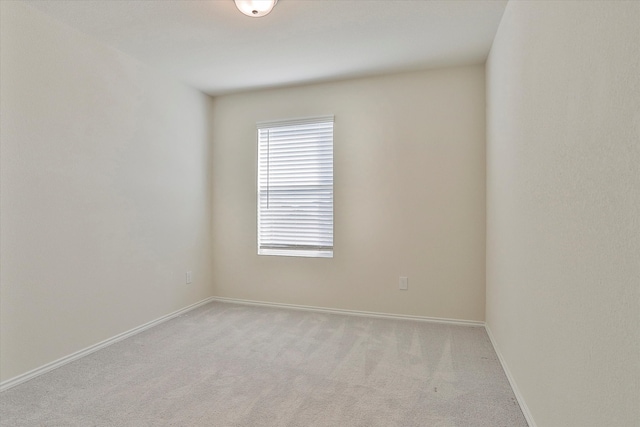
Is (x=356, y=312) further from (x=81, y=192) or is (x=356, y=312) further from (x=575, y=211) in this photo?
(x=81, y=192)

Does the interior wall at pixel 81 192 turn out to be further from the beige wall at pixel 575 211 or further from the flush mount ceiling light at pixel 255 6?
the beige wall at pixel 575 211

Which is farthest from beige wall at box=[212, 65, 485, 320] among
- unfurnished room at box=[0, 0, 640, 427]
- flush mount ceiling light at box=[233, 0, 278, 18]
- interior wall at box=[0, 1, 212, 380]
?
flush mount ceiling light at box=[233, 0, 278, 18]

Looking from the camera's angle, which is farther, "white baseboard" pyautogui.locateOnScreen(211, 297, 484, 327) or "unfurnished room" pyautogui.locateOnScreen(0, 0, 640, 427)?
"white baseboard" pyautogui.locateOnScreen(211, 297, 484, 327)

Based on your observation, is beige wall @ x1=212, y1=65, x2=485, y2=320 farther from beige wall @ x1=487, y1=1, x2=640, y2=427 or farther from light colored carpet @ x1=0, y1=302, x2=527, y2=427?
beige wall @ x1=487, y1=1, x2=640, y2=427

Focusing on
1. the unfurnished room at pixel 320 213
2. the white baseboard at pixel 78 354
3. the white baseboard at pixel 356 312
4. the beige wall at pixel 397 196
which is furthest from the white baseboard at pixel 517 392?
the white baseboard at pixel 78 354

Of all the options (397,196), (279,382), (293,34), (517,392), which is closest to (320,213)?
(397,196)

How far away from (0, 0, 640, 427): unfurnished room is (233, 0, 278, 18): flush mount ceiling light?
1 centimetres

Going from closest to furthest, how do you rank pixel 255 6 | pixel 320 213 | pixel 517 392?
1. pixel 517 392
2. pixel 255 6
3. pixel 320 213

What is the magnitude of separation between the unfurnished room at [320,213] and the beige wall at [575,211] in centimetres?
1

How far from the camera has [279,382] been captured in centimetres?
214

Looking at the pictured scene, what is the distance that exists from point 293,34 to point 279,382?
→ 2.56 meters

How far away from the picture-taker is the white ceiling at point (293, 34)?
2236 mm

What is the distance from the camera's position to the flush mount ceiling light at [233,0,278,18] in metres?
2.11

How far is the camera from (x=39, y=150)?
2283 millimetres
